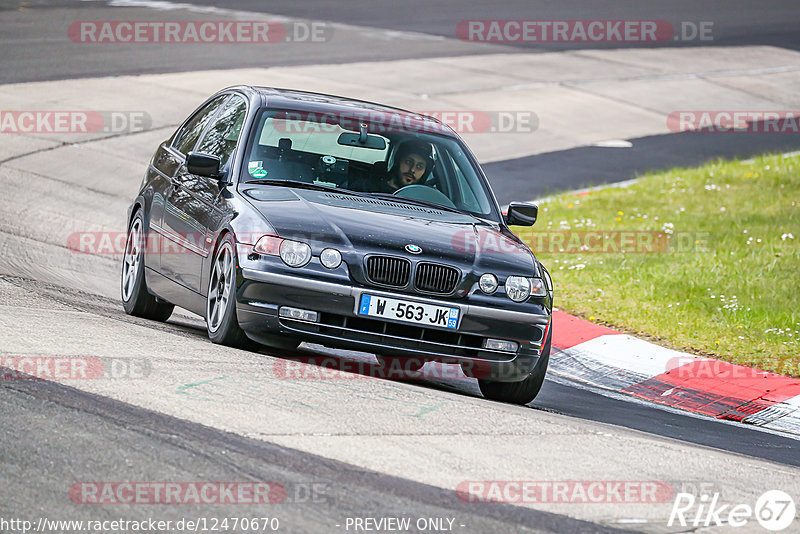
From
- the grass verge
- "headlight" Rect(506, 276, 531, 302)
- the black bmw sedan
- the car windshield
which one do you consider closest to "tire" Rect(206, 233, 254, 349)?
the black bmw sedan

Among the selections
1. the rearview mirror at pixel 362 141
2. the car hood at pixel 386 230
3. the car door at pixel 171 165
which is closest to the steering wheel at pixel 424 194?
the car hood at pixel 386 230

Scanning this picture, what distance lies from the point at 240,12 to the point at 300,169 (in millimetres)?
21272

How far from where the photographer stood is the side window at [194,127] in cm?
919

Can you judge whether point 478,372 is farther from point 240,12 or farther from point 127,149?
point 240,12

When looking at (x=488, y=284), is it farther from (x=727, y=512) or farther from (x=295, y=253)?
(x=727, y=512)

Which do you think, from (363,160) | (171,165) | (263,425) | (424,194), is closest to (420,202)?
(424,194)

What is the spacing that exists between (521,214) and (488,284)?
1.43m

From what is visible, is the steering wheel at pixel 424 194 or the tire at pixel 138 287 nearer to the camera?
the steering wheel at pixel 424 194

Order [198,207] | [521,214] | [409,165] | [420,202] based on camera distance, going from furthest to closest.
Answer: [521,214] < [409,165] < [420,202] < [198,207]

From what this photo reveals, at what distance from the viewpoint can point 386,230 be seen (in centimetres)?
730

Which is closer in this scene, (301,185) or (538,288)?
(538,288)

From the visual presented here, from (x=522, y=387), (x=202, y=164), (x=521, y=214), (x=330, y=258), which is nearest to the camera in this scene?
(x=330, y=258)

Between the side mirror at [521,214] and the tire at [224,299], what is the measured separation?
2.07m

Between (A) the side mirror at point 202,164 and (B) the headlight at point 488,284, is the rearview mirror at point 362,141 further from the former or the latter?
(B) the headlight at point 488,284
